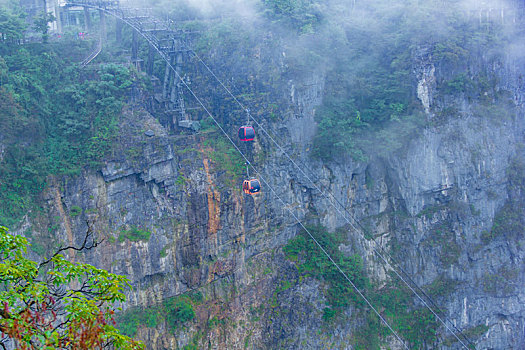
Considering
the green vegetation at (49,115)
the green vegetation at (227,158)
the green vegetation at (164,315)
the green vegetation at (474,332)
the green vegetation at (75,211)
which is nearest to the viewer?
the green vegetation at (49,115)

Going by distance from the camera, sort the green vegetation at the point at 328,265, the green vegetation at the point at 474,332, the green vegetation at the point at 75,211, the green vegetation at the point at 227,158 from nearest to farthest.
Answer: the green vegetation at the point at 75,211 < the green vegetation at the point at 227,158 < the green vegetation at the point at 328,265 < the green vegetation at the point at 474,332

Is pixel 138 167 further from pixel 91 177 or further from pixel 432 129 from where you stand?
pixel 432 129

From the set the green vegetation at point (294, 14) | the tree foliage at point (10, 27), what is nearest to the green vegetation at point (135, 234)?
the tree foliage at point (10, 27)

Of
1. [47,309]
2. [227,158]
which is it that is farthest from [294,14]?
[47,309]

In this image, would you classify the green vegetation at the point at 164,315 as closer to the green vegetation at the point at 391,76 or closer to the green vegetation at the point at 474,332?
the green vegetation at the point at 391,76

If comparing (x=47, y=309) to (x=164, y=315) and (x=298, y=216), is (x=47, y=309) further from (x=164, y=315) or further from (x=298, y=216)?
(x=298, y=216)

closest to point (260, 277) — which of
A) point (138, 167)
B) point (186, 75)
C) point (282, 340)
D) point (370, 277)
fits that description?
point (282, 340)
